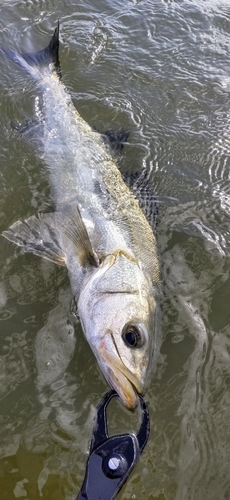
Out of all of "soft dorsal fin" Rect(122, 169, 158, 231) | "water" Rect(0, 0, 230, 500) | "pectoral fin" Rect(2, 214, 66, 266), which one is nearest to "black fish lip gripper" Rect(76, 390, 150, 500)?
"water" Rect(0, 0, 230, 500)

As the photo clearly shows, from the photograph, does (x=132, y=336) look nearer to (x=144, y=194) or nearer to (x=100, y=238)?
(x=100, y=238)

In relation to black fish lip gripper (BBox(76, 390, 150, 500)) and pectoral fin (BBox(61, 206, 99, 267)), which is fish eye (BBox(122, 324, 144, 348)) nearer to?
black fish lip gripper (BBox(76, 390, 150, 500))

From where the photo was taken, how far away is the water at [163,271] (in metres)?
2.69

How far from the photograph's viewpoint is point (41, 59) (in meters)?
4.93

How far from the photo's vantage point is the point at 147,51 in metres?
6.00

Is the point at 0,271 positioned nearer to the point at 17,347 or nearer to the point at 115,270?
the point at 17,347

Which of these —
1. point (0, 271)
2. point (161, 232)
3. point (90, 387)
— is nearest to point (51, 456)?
point (90, 387)

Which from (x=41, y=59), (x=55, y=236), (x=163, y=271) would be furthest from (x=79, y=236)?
(x=41, y=59)

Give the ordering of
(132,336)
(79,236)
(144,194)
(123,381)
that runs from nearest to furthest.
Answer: (123,381), (132,336), (79,236), (144,194)

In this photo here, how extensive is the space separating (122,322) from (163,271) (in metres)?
0.88

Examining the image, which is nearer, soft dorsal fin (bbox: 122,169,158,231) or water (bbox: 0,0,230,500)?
water (bbox: 0,0,230,500)

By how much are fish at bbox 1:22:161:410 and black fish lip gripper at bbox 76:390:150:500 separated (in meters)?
0.20

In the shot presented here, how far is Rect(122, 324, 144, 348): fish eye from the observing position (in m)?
2.66

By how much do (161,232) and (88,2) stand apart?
4305 millimetres
